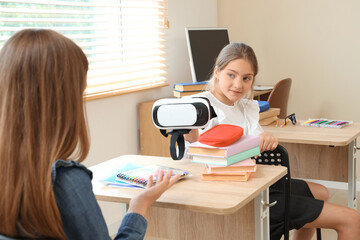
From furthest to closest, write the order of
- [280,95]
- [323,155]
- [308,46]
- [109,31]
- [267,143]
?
[308,46], [280,95], [109,31], [323,155], [267,143]

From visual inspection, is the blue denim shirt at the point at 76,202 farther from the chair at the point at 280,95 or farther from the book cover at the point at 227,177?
the chair at the point at 280,95

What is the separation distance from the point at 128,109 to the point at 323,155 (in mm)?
1334

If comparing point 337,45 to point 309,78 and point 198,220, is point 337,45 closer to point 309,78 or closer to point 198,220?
point 309,78

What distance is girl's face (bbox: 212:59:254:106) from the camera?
2520 mm

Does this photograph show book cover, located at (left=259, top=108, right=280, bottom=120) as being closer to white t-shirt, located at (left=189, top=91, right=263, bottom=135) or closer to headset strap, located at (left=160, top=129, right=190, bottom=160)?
white t-shirt, located at (left=189, top=91, right=263, bottom=135)

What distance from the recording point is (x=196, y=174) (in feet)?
6.32

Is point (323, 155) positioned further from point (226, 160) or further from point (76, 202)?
point (76, 202)

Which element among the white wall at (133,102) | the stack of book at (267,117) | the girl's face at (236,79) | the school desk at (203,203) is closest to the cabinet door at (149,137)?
the white wall at (133,102)

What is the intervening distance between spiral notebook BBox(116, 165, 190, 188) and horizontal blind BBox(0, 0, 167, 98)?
1.31 meters

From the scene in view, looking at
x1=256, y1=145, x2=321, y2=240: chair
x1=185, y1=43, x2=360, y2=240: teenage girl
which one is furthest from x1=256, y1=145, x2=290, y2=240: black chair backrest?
x1=185, y1=43, x2=360, y2=240: teenage girl

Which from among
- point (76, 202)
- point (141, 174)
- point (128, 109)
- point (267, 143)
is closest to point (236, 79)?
point (267, 143)

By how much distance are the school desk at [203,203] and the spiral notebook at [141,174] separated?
0.03m

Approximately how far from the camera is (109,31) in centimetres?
355

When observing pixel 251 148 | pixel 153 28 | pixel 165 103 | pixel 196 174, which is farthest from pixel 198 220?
pixel 153 28
